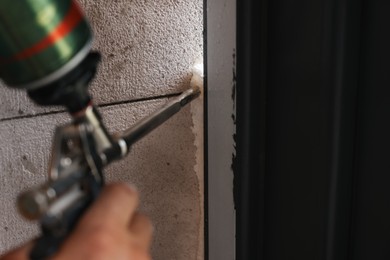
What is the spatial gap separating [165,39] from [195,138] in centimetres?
20

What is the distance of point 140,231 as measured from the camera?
23.1 inches

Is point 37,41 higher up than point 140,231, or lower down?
higher up

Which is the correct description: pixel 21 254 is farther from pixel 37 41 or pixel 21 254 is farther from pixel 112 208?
pixel 37 41

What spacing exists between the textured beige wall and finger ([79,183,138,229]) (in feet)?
0.94

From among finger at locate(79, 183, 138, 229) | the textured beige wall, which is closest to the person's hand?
finger at locate(79, 183, 138, 229)

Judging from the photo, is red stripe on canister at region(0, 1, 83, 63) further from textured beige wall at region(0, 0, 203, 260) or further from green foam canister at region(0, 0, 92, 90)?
textured beige wall at region(0, 0, 203, 260)

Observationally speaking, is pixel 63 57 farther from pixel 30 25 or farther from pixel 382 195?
pixel 382 195

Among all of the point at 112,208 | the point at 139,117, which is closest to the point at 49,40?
the point at 112,208

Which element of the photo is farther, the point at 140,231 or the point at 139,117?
the point at 139,117

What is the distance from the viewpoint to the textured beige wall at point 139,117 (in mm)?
808

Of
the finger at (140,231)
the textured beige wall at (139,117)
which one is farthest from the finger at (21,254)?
Result: the textured beige wall at (139,117)

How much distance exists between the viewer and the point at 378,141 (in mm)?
806

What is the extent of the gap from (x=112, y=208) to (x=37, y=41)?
7.5 inches

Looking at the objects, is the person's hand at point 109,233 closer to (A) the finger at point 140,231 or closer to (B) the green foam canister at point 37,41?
(A) the finger at point 140,231
